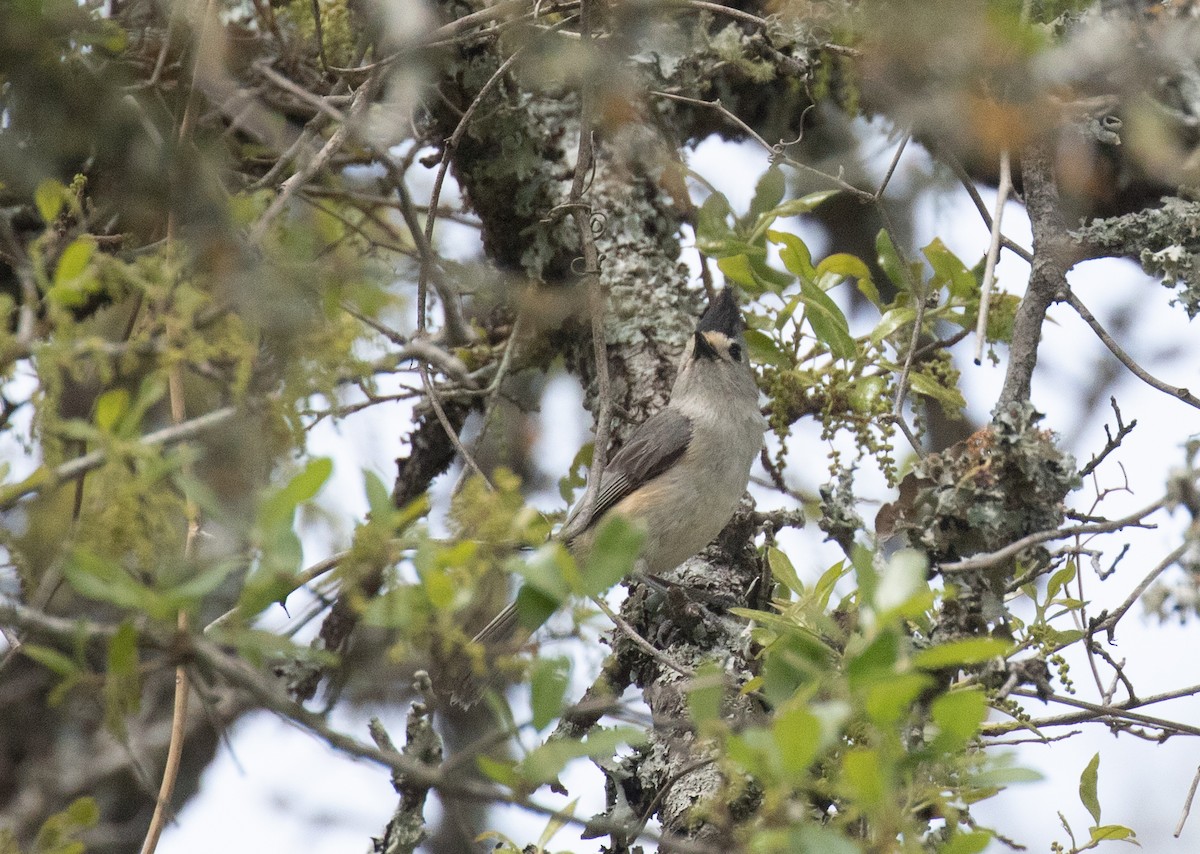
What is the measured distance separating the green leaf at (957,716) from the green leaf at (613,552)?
443 mm

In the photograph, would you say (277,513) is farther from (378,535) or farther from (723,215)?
(723,215)

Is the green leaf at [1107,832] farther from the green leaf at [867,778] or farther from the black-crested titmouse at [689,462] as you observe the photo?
the black-crested titmouse at [689,462]

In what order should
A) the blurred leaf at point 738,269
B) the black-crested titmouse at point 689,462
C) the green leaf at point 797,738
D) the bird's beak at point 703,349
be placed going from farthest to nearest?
the bird's beak at point 703,349, the black-crested titmouse at point 689,462, the blurred leaf at point 738,269, the green leaf at point 797,738

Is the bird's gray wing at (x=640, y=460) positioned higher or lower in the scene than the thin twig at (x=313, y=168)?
higher

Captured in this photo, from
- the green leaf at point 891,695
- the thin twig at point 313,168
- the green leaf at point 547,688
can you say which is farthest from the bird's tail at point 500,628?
the green leaf at point 891,695

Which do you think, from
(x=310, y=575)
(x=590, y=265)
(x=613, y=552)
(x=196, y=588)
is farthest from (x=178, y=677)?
(x=590, y=265)

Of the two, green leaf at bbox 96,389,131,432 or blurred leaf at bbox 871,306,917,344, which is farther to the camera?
blurred leaf at bbox 871,306,917,344

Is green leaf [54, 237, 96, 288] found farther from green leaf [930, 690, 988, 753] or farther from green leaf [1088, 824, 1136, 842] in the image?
green leaf [1088, 824, 1136, 842]

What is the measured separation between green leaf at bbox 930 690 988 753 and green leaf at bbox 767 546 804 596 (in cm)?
127

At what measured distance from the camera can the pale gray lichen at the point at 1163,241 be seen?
2.73 metres

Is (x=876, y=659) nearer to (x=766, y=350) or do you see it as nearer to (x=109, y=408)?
(x=109, y=408)

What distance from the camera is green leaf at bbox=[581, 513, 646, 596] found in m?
1.48

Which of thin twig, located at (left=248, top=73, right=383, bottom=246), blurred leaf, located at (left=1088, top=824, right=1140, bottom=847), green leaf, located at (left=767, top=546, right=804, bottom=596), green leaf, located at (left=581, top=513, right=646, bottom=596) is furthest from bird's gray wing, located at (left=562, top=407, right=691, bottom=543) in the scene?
green leaf, located at (left=581, top=513, right=646, bottom=596)

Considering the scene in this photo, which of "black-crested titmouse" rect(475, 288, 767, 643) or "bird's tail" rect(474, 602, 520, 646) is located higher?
"black-crested titmouse" rect(475, 288, 767, 643)
